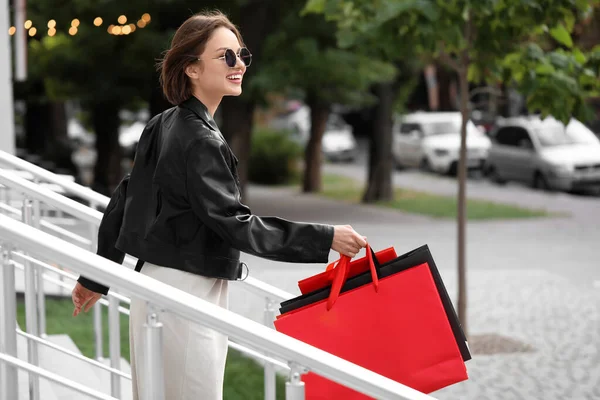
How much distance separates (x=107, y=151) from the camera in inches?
888

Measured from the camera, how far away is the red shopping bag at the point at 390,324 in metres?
2.87

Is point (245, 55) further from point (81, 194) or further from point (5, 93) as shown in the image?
point (5, 93)

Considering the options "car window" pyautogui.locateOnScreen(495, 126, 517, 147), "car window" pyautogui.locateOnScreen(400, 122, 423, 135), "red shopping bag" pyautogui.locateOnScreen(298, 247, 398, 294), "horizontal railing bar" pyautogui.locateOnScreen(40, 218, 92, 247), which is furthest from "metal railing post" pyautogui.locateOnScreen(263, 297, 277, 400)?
"car window" pyautogui.locateOnScreen(400, 122, 423, 135)

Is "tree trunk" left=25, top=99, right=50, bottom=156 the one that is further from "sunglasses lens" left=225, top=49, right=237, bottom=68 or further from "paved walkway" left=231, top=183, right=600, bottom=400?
"sunglasses lens" left=225, top=49, right=237, bottom=68

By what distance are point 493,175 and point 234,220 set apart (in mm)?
23491

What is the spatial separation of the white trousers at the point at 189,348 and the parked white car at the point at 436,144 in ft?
79.6

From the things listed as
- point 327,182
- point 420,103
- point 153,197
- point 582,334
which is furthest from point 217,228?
point 420,103

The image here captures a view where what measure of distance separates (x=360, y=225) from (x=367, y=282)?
13.9 metres

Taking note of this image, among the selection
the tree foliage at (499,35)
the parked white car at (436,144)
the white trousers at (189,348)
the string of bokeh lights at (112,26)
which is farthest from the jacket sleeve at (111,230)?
the parked white car at (436,144)

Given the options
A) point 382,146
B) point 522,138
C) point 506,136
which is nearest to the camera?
point 382,146

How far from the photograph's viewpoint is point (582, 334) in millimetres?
7906

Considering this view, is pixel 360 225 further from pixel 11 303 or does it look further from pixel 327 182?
pixel 11 303

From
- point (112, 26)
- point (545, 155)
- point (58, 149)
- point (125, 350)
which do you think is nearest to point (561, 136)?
point (545, 155)

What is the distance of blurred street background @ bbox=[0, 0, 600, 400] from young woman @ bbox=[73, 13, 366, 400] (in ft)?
9.65
